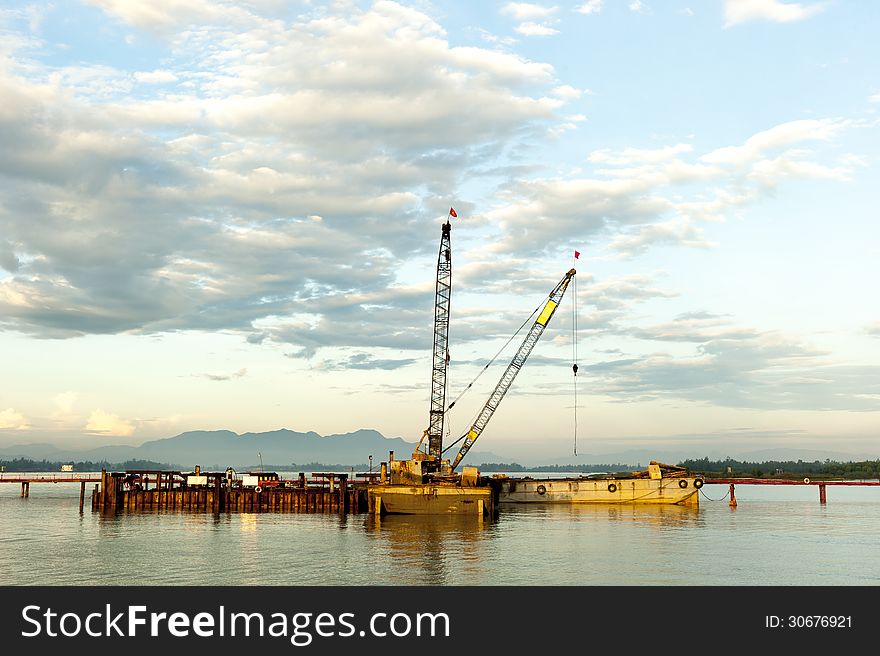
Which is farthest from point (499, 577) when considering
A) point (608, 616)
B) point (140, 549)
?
point (140, 549)

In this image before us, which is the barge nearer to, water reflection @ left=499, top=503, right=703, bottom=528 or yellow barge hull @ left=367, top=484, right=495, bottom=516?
water reflection @ left=499, top=503, right=703, bottom=528

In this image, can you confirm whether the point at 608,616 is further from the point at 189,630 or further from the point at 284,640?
the point at 189,630

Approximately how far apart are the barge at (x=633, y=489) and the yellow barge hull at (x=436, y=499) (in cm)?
3211

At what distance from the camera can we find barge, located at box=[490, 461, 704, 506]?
118m

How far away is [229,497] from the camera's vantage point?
108250 mm

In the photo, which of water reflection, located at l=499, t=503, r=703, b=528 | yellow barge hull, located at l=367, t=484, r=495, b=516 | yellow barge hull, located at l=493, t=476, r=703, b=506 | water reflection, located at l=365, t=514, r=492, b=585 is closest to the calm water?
water reflection, located at l=365, t=514, r=492, b=585

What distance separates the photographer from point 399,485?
93.8 metres

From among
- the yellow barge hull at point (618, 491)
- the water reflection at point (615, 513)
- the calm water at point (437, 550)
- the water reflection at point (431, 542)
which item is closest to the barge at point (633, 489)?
the yellow barge hull at point (618, 491)

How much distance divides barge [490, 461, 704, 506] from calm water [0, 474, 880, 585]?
1308cm

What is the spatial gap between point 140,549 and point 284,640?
36.0 meters

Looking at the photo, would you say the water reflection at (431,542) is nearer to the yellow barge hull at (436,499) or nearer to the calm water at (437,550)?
the calm water at (437,550)

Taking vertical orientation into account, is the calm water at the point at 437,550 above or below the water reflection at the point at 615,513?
above

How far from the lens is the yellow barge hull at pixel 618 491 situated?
4633 inches

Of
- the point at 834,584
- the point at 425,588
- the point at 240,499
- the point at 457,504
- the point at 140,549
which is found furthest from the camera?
the point at 240,499
